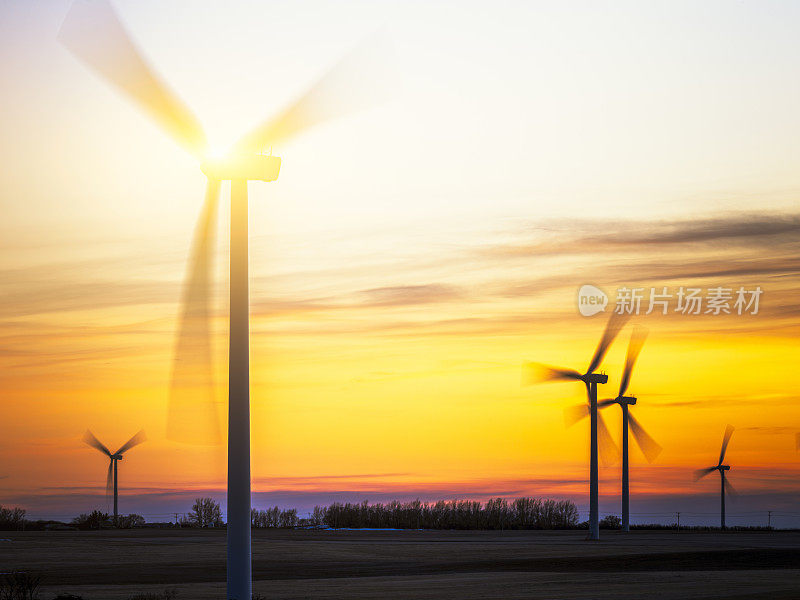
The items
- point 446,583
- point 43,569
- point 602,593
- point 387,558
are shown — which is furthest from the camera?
point 387,558

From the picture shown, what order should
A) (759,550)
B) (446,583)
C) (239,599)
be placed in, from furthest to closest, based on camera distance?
(759,550) < (446,583) < (239,599)

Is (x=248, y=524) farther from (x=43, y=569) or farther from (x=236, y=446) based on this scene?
(x=43, y=569)

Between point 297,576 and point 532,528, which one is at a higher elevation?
point 297,576

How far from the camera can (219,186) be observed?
33.6 metres

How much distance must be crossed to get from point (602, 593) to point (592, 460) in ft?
160

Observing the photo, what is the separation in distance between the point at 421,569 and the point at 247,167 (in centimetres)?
2739

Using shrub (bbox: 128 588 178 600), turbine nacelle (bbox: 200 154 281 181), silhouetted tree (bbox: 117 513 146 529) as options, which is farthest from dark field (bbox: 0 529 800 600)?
silhouetted tree (bbox: 117 513 146 529)

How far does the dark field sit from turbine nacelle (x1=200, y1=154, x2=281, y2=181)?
14.8 metres

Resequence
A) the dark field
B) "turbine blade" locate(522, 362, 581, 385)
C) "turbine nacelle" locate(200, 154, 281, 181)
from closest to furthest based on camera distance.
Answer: "turbine nacelle" locate(200, 154, 281, 181) → the dark field → "turbine blade" locate(522, 362, 581, 385)

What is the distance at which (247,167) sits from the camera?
32.9 m

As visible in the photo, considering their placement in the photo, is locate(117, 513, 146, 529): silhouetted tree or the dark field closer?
the dark field

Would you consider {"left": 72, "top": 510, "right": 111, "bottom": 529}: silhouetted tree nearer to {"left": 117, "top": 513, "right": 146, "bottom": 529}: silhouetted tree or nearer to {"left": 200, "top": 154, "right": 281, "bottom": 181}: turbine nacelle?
{"left": 117, "top": 513, "right": 146, "bottom": 529}: silhouetted tree

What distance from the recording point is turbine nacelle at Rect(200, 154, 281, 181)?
32875mm

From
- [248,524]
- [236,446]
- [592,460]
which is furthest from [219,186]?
[592,460]
